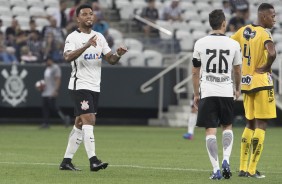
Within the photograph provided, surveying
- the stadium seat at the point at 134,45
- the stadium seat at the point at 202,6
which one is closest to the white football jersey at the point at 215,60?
the stadium seat at the point at 134,45

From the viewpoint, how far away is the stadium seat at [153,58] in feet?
99.6

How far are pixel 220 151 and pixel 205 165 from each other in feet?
11.4

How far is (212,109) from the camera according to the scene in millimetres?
13047

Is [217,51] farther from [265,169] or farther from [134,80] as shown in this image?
[134,80]

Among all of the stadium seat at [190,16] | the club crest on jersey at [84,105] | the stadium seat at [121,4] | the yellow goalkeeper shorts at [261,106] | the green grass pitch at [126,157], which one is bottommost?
the green grass pitch at [126,157]

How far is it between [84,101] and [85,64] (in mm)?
564

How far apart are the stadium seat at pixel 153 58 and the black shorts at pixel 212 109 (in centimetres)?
1724

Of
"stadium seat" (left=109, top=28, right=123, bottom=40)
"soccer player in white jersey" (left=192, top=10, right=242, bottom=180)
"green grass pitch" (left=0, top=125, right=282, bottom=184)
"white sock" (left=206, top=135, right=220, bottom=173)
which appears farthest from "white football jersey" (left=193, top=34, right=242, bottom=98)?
"stadium seat" (left=109, top=28, right=123, bottom=40)

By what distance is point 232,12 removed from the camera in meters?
32.5

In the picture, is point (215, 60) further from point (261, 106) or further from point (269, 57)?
point (261, 106)

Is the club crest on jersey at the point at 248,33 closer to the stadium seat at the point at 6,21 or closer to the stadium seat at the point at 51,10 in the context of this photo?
the stadium seat at the point at 6,21

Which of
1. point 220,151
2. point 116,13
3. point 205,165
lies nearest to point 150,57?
point 116,13

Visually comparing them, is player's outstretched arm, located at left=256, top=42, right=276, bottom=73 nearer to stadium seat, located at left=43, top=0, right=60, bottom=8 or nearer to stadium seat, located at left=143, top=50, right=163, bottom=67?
stadium seat, located at left=143, top=50, right=163, bottom=67

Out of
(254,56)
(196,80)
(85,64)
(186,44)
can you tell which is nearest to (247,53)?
(254,56)
